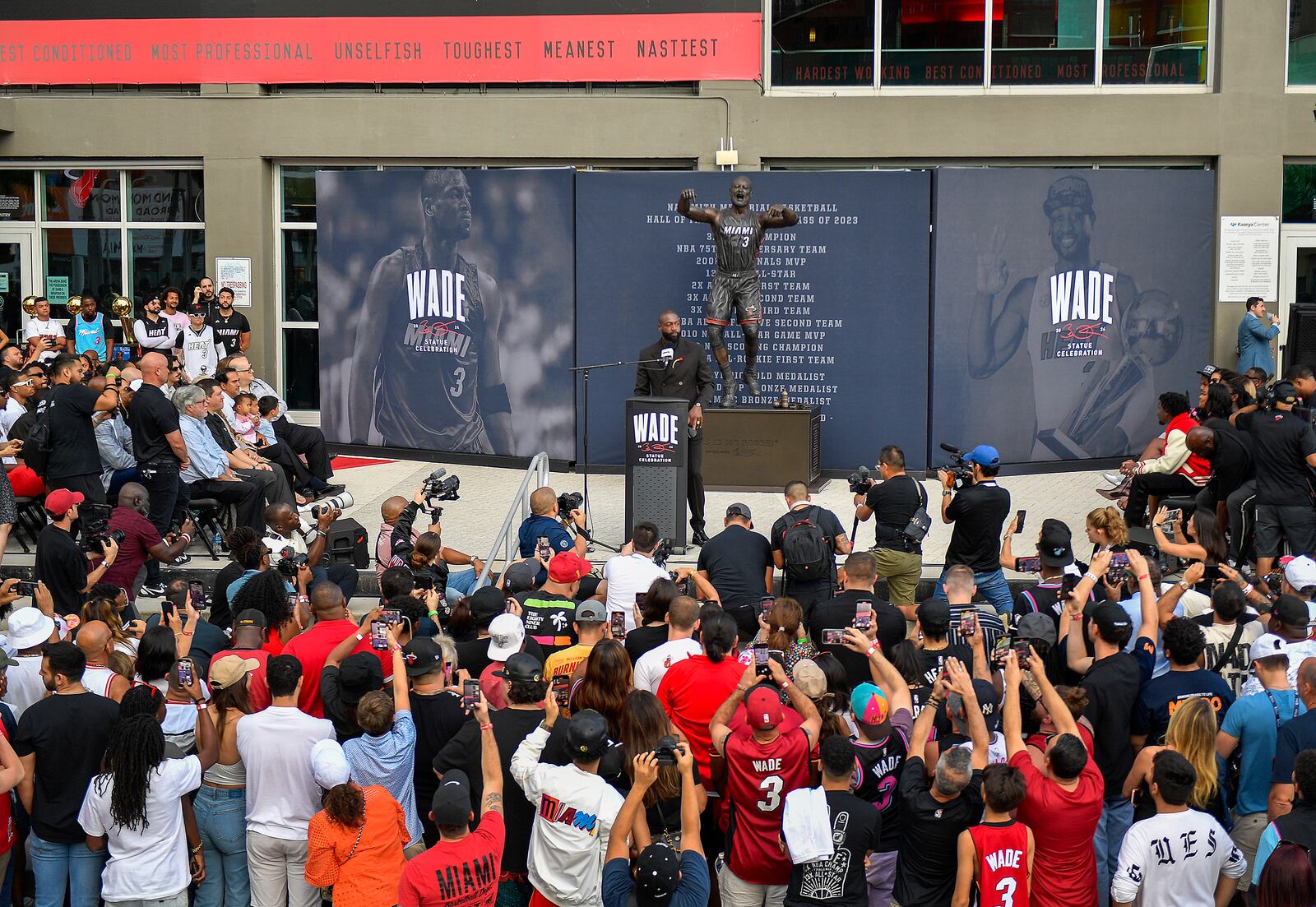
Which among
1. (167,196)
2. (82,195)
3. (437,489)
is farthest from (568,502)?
(82,195)

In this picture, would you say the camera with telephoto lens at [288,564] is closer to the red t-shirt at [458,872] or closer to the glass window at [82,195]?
the red t-shirt at [458,872]

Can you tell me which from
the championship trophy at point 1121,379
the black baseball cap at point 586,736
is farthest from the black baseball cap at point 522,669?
the championship trophy at point 1121,379

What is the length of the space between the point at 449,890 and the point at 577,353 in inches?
450

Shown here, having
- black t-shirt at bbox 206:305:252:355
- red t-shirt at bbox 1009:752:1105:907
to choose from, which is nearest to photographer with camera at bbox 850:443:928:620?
red t-shirt at bbox 1009:752:1105:907

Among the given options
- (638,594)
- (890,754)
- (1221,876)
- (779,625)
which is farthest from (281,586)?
(1221,876)

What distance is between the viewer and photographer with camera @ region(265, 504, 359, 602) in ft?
28.5

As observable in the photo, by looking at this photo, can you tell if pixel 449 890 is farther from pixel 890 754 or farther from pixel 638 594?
pixel 638 594

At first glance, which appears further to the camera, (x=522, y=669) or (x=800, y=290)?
(x=800, y=290)

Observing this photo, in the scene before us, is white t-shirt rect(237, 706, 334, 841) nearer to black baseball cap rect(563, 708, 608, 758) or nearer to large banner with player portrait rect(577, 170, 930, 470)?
black baseball cap rect(563, 708, 608, 758)

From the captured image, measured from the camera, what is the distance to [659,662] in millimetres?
6867

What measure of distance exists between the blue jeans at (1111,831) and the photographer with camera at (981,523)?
2773 mm

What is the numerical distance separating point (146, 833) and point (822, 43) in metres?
14.9

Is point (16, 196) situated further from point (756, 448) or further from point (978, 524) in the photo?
point (978, 524)

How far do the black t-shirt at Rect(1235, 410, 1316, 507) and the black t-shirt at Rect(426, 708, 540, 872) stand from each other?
7.06 m
